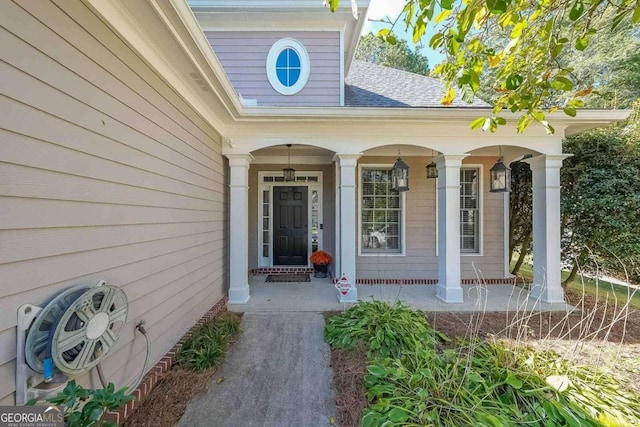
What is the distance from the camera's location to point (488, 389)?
196 centimetres

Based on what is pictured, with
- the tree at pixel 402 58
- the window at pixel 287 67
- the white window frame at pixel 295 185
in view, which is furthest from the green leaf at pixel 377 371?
the tree at pixel 402 58

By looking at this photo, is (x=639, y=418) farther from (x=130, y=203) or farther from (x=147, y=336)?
(x=130, y=203)

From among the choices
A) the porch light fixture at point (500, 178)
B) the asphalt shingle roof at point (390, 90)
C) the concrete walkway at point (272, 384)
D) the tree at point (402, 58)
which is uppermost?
the tree at point (402, 58)

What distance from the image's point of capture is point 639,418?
5.84 feet

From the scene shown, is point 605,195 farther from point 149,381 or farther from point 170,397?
point 149,381

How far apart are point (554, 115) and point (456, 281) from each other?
2708 mm

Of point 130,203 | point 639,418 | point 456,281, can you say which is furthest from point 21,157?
point 456,281

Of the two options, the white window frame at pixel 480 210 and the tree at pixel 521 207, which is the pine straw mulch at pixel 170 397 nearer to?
the white window frame at pixel 480 210

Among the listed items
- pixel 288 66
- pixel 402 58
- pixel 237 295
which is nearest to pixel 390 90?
pixel 288 66

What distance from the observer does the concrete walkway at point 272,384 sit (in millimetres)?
1994

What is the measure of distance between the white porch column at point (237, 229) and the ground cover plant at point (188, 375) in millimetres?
935

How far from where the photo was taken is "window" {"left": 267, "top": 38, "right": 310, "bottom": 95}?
193 inches

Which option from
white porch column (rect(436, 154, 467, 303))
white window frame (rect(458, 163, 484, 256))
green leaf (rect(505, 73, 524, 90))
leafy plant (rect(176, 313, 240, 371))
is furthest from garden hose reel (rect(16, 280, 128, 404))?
white window frame (rect(458, 163, 484, 256))

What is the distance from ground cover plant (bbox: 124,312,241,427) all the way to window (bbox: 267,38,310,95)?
3.95 m
